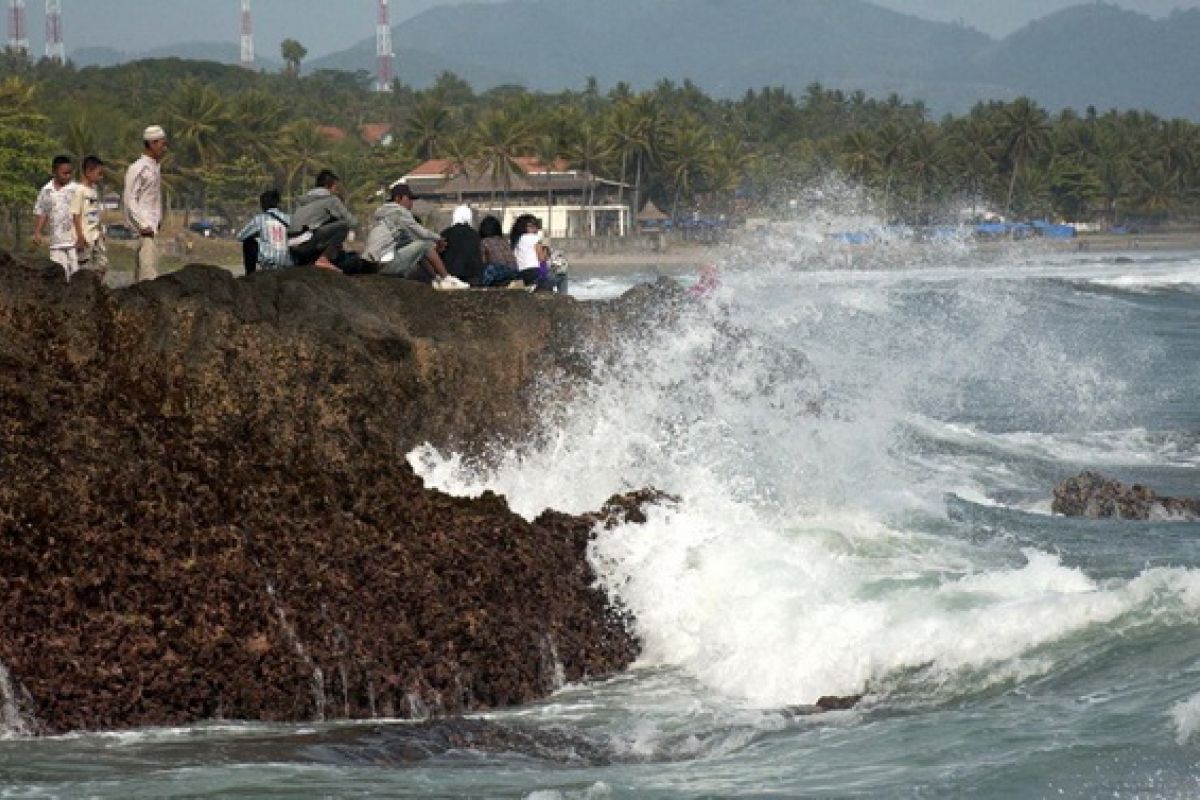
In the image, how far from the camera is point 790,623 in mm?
10492

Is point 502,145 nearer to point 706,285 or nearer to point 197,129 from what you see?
point 197,129

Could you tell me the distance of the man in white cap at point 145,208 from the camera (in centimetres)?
1391

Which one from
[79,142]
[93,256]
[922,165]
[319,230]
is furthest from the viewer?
[922,165]

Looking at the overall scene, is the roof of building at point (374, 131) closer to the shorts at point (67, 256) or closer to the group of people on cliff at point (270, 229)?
the group of people on cliff at point (270, 229)

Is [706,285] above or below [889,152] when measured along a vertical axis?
below

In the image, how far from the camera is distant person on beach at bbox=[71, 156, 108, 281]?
13.8 metres

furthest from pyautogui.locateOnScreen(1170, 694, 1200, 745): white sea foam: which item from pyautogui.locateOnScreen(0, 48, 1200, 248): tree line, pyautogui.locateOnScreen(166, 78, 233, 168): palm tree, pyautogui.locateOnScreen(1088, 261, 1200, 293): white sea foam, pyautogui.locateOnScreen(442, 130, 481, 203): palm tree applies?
pyautogui.locateOnScreen(442, 130, 481, 203): palm tree

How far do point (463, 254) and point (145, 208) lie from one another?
2330 mm

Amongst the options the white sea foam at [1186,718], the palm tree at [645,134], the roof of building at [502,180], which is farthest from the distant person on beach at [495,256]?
the palm tree at [645,134]

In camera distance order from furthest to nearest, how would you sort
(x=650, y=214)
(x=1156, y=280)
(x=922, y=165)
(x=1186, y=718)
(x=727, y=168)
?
(x=922, y=165) → (x=727, y=168) → (x=650, y=214) → (x=1156, y=280) → (x=1186, y=718)

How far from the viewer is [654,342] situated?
44.5ft

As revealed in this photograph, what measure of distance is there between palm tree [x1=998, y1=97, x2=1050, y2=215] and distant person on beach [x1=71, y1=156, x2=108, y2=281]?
141672 millimetres

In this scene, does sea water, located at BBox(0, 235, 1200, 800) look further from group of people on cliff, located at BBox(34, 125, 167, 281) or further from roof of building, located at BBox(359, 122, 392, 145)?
roof of building, located at BBox(359, 122, 392, 145)

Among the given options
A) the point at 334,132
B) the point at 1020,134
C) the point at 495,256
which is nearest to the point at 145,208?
the point at 495,256
